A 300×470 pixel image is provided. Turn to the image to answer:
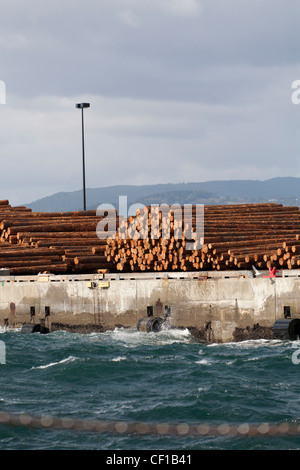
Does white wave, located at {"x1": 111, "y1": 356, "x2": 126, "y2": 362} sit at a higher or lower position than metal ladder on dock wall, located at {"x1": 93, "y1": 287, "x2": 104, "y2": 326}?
lower

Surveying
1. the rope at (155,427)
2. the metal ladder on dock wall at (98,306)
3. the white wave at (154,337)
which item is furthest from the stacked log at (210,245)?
the rope at (155,427)

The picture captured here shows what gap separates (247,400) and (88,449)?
5.23 m

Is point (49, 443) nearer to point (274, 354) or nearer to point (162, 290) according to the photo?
point (274, 354)

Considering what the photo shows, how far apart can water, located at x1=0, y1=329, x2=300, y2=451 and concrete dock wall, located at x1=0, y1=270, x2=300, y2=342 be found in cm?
80

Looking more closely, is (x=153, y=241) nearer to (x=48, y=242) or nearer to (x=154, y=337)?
(x=154, y=337)

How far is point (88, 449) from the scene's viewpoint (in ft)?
54.3

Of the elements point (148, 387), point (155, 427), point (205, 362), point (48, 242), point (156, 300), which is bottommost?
point (155, 427)

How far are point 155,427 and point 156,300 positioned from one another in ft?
45.2

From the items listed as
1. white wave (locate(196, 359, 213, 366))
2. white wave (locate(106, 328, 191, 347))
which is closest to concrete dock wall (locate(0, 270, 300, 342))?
white wave (locate(106, 328, 191, 347))

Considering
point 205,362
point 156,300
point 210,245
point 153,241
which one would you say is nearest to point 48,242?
point 153,241

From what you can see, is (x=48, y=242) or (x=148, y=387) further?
(x=48, y=242)

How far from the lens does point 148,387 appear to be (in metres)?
22.5

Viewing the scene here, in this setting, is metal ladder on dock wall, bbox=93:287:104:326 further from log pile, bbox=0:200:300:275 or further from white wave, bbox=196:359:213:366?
white wave, bbox=196:359:213:366

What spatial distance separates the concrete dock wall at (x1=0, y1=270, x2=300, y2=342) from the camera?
2923cm
